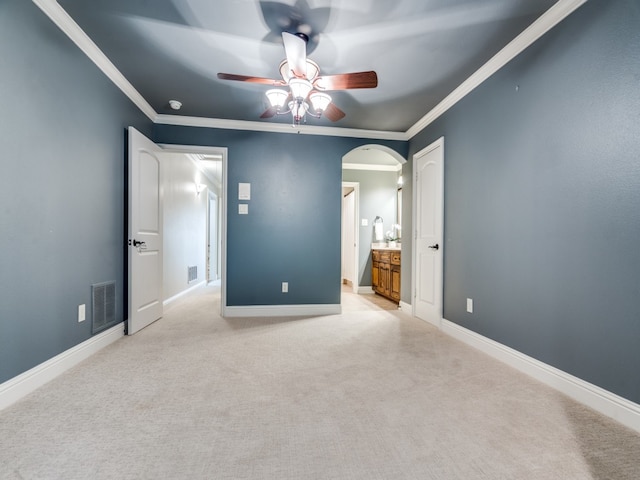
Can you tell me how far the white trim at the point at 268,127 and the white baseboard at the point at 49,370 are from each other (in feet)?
8.18

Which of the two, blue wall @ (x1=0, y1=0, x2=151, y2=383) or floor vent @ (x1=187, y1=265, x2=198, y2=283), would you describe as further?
floor vent @ (x1=187, y1=265, x2=198, y2=283)

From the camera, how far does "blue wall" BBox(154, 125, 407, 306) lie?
12.2 ft

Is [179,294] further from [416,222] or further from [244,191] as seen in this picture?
[416,222]

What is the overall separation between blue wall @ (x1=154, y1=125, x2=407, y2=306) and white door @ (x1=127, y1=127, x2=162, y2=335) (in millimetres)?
659

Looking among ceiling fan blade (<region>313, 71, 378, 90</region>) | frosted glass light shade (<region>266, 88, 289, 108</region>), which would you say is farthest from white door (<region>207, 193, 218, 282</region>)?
ceiling fan blade (<region>313, 71, 378, 90</region>)

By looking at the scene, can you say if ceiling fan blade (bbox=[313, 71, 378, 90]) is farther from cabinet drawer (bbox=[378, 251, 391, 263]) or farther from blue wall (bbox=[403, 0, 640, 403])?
cabinet drawer (bbox=[378, 251, 391, 263])

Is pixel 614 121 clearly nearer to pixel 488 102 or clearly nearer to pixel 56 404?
pixel 488 102

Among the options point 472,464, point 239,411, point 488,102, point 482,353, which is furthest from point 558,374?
point 488,102

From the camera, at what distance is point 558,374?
6.21 ft

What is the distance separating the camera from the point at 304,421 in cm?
154

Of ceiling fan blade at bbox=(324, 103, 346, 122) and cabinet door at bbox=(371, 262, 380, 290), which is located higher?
ceiling fan blade at bbox=(324, 103, 346, 122)

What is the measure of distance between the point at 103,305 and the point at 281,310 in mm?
1894

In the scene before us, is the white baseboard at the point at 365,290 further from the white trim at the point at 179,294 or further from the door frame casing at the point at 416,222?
the white trim at the point at 179,294

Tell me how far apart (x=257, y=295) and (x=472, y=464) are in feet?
9.59
